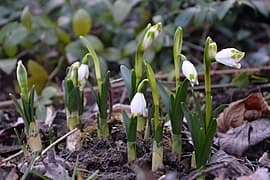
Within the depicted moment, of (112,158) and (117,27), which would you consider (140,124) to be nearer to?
(112,158)

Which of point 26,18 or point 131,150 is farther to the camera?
point 26,18

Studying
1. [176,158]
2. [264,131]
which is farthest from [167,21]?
[176,158]

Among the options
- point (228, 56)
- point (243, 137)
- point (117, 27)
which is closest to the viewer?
point (228, 56)

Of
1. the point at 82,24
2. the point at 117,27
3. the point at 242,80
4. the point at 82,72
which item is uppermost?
the point at 82,72

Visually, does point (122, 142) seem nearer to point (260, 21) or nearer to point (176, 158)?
point (176, 158)

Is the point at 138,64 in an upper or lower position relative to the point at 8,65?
upper

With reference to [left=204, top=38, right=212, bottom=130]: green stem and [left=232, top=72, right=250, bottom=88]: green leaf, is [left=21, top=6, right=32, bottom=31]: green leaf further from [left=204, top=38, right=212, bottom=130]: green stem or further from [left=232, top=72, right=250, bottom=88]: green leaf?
[left=204, top=38, right=212, bottom=130]: green stem

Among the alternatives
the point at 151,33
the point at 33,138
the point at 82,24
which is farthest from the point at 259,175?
the point at 82,24
